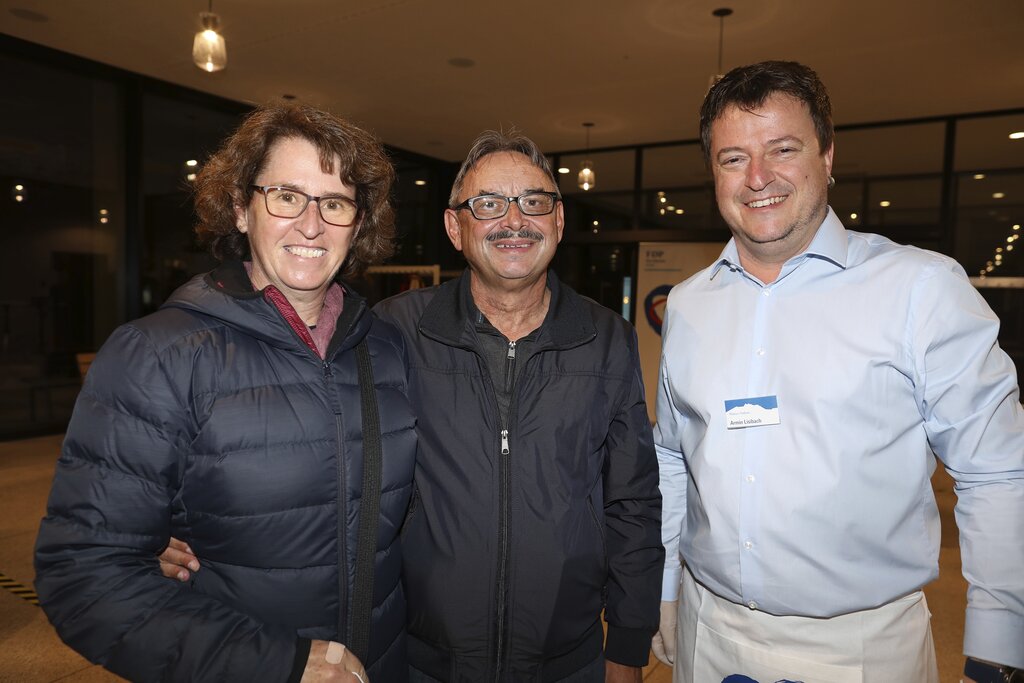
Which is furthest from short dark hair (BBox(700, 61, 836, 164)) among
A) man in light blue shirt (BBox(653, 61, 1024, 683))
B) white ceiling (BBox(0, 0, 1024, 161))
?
white ceiling (BBox(0, 0, 1024, 161))

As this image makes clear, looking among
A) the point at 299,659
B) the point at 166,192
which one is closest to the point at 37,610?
the point at 299,659

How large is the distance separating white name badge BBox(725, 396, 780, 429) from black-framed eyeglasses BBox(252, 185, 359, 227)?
1111 millimetres

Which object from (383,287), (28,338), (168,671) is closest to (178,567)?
(168,671)

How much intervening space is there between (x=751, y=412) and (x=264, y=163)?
1353 mm

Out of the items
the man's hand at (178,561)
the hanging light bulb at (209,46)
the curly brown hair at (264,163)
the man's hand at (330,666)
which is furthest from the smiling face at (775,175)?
the hanging light bulb at (209,46)

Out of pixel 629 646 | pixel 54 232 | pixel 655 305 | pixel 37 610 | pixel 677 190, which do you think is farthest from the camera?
pixel 677 190

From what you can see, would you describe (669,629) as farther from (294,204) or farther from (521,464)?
(294,204)

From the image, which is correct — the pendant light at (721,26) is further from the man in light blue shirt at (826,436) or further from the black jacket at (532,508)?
the black jacket at (532,508)

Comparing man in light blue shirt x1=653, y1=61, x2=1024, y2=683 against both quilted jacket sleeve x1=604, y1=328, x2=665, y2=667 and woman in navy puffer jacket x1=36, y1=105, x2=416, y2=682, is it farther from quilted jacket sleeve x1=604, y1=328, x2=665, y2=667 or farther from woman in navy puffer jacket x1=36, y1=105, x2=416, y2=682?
woman in navy puffer jacket x1=36, y1=105, x2=416, y2=682

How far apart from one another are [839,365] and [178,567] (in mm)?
1571

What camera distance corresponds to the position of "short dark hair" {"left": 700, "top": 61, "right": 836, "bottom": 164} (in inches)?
65.4

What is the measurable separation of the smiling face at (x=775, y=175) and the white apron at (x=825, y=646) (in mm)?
949

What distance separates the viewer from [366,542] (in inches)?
54.4

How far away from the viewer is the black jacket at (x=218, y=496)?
112cm
